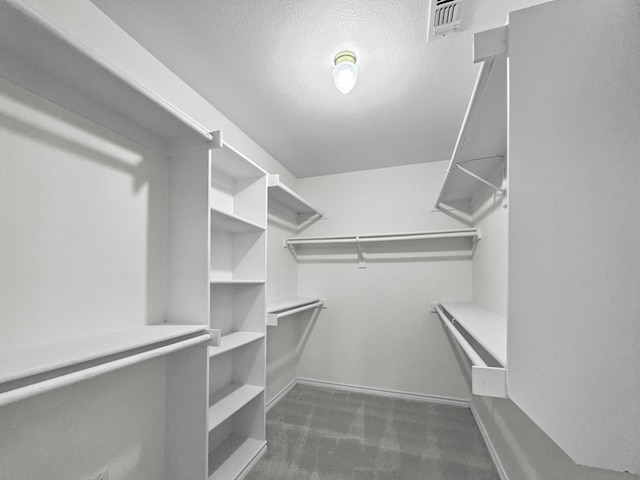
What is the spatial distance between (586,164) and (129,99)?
1536 mm

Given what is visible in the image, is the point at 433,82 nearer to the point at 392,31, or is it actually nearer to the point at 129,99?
the point at 392,31

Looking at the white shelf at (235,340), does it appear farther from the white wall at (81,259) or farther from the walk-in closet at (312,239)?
the white wall at (81,259)

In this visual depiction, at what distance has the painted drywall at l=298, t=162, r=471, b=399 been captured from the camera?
8.93 ft

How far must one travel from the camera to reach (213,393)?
72.9 inches

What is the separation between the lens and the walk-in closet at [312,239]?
0.70 m

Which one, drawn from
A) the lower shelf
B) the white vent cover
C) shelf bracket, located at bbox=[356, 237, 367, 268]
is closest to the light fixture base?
the white vent cover

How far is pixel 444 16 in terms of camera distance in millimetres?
1204

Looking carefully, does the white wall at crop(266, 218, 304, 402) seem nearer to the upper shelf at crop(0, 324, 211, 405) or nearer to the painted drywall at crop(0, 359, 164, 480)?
the painted drywall at crop(0, 359, 164, 480)

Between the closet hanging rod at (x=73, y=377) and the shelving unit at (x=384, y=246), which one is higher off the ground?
the shelving unit at (x=384, y=246)

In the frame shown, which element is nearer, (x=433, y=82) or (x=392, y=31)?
(x=392, y=31)

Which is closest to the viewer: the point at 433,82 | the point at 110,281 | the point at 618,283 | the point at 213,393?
the point at 618,283

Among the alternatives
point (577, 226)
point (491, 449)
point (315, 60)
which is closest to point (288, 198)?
point (315, 60)

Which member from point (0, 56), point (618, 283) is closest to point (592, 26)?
point (618, 283)

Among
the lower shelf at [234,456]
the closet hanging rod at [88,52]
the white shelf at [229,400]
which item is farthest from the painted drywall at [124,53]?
the lower shelf at [234,456]
